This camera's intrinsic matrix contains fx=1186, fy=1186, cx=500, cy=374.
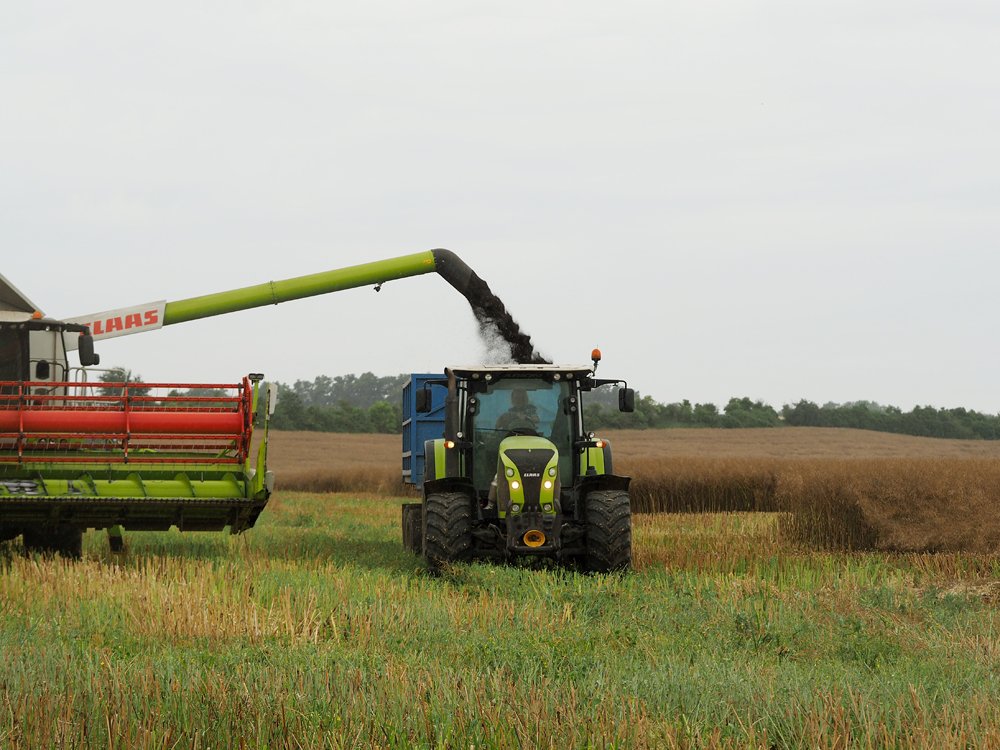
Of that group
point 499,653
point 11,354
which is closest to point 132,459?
point 11,354

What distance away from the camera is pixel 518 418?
11.7 m

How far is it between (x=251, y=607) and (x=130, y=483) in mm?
3910

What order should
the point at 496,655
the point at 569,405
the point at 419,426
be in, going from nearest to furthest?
the point at 496,655, the point at 569,405, the point at 419,426

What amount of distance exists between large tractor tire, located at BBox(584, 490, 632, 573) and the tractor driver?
1.19m

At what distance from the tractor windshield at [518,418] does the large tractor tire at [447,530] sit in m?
0.78

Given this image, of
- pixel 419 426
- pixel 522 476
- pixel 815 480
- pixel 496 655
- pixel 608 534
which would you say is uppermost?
pixel 419 426

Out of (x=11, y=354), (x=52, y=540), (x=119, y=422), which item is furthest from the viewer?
(x=11, y=354)

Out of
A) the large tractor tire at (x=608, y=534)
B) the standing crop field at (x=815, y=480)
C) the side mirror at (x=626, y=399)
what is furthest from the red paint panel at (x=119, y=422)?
the standing crop field at (x=815, y=480)

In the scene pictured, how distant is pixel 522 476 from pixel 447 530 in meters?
0.84

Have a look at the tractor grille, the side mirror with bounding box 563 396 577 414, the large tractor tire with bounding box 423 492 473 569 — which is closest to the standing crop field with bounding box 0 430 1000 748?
the large tractor tire with bounding box 423 492 473 569

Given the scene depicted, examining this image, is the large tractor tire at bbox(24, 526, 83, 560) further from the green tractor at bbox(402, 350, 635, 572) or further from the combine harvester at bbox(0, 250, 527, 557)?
the green tractor at bbox(402, 350, 635, 572)

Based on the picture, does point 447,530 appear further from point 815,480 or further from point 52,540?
point 815,480

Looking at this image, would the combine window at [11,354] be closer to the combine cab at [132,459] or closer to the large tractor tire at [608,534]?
the combine cab at [132,459]

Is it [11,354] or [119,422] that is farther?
[11,354]
